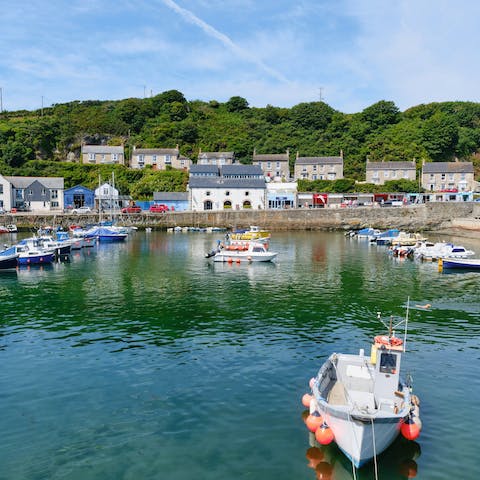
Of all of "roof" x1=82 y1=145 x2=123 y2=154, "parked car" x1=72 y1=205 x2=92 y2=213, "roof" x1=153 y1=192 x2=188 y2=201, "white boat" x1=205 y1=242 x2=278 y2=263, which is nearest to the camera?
"white boat" x1=205 y1=242 x2=278 y2=263

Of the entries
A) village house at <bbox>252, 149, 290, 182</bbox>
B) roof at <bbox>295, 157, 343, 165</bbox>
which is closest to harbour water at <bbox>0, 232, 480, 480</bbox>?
roof at <bbox>295, 157, 343, 165</bbox>

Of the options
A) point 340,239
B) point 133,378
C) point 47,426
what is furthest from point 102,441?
point 340,239

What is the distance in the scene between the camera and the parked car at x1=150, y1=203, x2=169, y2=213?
9692cm

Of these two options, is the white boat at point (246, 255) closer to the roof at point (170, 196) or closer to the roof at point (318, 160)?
the roof at point (170, 196)

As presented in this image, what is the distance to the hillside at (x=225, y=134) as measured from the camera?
112688mm

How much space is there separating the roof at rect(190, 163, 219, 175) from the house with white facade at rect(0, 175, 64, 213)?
27363mm

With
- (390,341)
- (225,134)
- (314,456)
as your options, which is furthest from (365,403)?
(225,134)

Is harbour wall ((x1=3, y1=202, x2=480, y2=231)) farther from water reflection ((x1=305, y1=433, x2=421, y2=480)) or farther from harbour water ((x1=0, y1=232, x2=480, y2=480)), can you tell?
water reflection ((x1=305, y1=433, x2=421, y2=480))

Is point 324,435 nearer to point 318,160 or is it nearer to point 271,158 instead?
point 318,160

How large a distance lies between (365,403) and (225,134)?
125 m

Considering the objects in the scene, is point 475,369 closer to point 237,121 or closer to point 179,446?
point 179,446

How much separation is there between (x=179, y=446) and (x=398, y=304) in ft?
Answer: 70.4

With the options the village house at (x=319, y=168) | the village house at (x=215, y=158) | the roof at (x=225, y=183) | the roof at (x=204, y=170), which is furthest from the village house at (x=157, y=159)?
the village house at (x=319, y=168)

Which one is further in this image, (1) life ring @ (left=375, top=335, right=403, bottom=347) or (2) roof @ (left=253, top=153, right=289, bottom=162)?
(2) roof @ (left=253, top=153, right=289, bottom=162)
